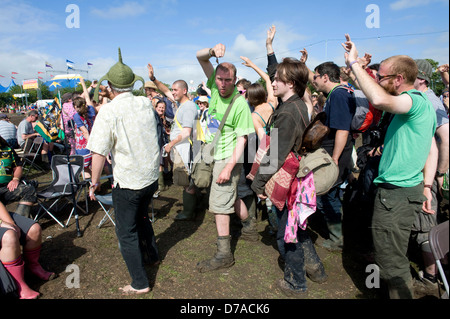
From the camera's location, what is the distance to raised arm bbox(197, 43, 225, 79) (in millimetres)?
2811

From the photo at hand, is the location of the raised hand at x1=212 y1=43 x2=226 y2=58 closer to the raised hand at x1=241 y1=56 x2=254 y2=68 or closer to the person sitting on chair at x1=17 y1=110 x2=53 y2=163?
the raised hand at x1=241 y1=56 x2=254 y2=68

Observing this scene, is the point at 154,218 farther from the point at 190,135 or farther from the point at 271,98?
the point at 271,98

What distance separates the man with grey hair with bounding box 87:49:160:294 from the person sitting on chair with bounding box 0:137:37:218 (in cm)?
209

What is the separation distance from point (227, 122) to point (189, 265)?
1728 millimetres

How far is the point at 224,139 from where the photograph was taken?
9.89 ft

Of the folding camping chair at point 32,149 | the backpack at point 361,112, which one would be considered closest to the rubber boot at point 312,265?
the backpack at point 361,112

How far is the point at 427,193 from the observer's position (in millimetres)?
2348

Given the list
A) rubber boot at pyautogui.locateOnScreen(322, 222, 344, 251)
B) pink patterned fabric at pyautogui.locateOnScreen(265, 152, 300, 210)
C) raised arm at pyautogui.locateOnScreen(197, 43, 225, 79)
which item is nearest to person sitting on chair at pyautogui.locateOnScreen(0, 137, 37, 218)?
raised arm at pyautogui.locateOnScreen(197, 43, 225, 79)

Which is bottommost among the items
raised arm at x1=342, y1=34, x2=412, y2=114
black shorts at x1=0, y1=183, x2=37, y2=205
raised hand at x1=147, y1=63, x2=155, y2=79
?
black shorts at x1=0, y1=183, x2=37, y2=205

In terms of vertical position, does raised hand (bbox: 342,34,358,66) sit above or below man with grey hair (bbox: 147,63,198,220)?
above

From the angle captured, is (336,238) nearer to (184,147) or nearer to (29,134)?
(184,147)

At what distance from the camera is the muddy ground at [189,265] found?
9.21 ft

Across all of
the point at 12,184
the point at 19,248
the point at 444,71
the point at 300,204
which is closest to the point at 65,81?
the point at 12,184

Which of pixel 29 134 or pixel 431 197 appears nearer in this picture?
pixel 431 197
